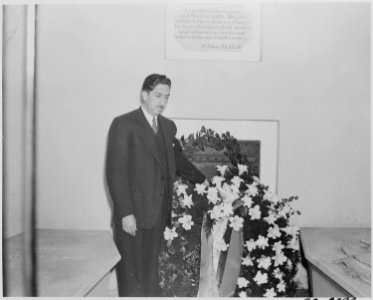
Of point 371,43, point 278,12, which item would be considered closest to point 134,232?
point 278,12

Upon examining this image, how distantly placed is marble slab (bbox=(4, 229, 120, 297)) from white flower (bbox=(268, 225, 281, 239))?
2.00 ft

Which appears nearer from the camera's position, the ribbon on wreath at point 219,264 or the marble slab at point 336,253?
the marble slab at point 336,253

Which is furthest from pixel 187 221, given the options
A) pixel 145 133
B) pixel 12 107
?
pixel 12 107

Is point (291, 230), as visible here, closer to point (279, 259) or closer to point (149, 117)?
point (279, 259)

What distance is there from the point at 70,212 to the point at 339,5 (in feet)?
4.54

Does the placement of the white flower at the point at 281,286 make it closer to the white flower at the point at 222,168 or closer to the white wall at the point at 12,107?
the white flower at the point at 222,168

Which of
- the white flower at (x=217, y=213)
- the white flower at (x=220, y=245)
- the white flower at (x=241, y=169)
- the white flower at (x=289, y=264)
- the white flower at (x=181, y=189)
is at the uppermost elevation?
→ the white flower at (x=241, y=169)

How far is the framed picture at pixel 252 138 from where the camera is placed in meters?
1.60

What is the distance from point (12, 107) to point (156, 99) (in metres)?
0.57

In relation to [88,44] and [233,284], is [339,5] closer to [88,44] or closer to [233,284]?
A: [88,44]

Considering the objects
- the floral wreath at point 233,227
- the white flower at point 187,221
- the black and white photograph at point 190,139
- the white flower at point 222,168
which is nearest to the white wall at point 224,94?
the black and white photograph at point 190,139

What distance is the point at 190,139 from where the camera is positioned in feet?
5.25

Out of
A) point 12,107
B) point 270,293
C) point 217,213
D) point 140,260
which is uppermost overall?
point 12,107

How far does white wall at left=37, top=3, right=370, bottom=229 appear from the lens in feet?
5.12
